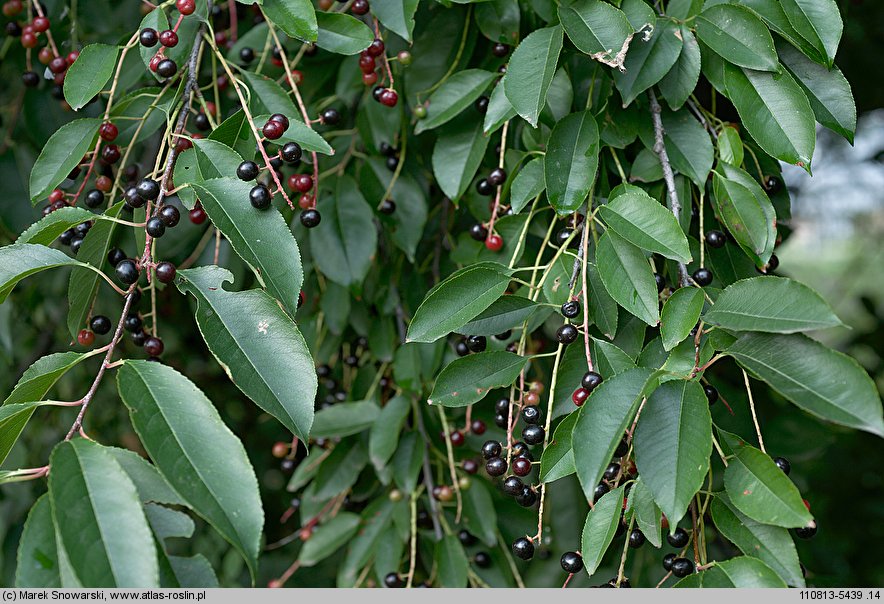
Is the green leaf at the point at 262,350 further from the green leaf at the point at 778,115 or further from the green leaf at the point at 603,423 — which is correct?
the green leaf at the point at 778,115

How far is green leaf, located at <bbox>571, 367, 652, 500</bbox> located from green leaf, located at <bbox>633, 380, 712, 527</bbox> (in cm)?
3

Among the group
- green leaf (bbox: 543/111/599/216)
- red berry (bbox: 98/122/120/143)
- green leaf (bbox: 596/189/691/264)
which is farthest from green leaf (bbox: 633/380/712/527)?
red berry (bbox: 98/122/120/143)

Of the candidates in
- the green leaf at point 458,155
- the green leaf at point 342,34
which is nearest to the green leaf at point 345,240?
the green leaf at point 458,155

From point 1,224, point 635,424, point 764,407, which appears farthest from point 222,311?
point 764,407

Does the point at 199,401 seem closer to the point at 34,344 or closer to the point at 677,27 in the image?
the point at 677,27

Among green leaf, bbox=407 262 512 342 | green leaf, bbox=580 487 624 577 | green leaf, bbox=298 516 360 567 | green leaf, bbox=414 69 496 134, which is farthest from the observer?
green leaf, bbox=298 516 360 567

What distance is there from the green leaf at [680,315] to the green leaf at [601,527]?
0.48 ft

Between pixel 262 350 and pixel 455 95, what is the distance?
19.4 inches

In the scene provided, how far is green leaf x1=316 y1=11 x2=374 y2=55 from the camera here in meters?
0.96

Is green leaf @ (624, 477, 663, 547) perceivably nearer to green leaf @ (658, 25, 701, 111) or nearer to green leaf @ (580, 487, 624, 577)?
green leaf @ (580, 487, 624, 577)

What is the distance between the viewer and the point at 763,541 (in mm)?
732

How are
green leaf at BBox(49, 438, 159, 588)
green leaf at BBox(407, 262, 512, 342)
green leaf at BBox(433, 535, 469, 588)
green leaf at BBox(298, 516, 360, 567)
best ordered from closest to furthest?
green leaf at BBox(49, 438, 159, 588)
green leaf at BBox(407, 262, 512, 342)
green leaf at BBox(433, 535, 469, 588)
green leaf at BBox(298, 516, 360, 567)

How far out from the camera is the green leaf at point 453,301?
81 centimetres

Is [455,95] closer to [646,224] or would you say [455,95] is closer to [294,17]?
[294,17]
